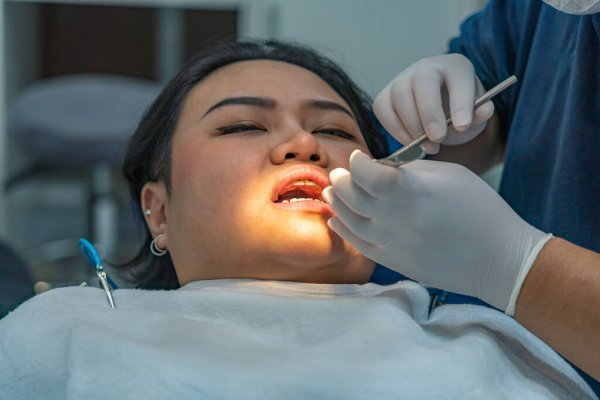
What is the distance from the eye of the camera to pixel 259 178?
1.29 metres

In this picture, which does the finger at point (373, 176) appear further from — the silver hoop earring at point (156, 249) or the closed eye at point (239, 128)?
the silver hoop earring at point (156, 249)

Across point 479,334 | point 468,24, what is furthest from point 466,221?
point 468,24

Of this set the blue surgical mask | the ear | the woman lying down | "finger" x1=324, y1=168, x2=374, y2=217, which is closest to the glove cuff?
the woman lying down

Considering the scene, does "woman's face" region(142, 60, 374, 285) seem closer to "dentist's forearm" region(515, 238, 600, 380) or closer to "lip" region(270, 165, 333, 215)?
"lip" region(270, 165, 333, 215)

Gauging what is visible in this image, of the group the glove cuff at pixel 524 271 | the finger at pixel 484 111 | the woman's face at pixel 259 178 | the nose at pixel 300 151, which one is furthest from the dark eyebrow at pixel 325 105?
the glove cuff at pixel 524 271

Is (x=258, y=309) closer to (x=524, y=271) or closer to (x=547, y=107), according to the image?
(x=524, y=271)

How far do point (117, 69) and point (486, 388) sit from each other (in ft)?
13.7

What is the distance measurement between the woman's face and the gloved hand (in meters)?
0.13

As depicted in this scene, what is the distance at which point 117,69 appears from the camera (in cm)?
495

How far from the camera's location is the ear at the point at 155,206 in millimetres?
1512

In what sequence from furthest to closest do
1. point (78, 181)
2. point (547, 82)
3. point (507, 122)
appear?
point (78, 181) → point (507, 122) → point (547, 82)

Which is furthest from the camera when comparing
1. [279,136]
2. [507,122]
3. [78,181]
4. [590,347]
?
[78,181]

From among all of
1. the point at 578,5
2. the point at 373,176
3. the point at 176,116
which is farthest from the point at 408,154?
the point at 176,116

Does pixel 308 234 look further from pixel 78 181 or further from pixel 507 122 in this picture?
pixel 78 181
